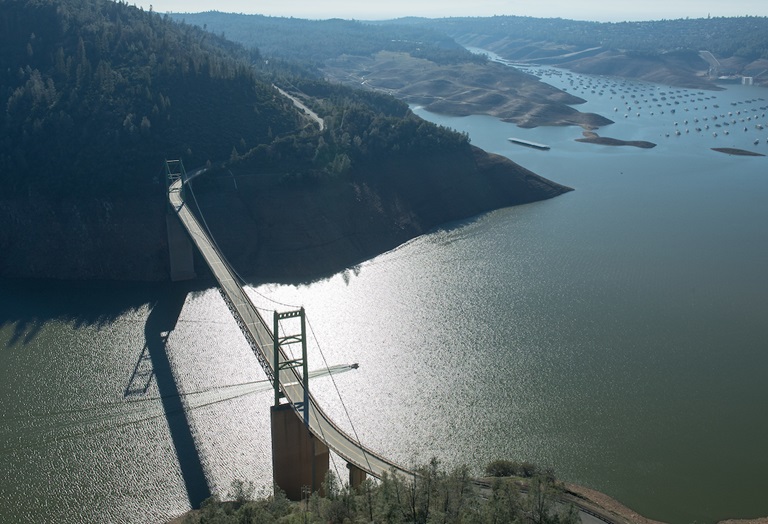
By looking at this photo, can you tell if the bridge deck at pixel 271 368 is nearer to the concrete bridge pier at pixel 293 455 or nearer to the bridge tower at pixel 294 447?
the bridge tower at pixel 294 447

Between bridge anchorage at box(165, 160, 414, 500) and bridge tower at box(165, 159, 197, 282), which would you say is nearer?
bridge anchorage at box(165, 160, 414, 500)

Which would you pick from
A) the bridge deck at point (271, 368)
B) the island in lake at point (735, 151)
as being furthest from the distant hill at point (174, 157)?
the island in lake at point (735, 151)

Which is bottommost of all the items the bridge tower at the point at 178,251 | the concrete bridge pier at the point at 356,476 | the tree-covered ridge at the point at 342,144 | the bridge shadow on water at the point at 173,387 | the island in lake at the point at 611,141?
the bridge shadow on water at the point at 173,387

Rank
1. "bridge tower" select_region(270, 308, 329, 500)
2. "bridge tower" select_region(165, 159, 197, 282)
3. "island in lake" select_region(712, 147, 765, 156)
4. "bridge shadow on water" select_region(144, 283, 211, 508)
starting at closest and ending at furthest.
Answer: "bridge tower" select_region(270, 308, 329, 500) < "bridge shadow on water" select_region(144, 283, 211, 508) < "bridge tower" select_region(165, 159, 197, 282) < "island in lake" select_region(712, 147, 765, 156)

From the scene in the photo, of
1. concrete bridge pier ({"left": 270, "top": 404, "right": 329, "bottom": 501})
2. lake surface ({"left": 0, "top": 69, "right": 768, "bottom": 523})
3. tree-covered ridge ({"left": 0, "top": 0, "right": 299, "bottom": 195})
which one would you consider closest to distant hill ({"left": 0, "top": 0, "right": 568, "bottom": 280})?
tree-covered ridge ({"left": 0, "top": 0, "right": 299, "bottom": 195})

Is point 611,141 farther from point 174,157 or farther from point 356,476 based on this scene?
point 356,476

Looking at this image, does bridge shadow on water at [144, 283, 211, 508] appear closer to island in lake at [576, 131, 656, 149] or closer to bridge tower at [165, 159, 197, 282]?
bridge tower at [165, 159, 197, 282]

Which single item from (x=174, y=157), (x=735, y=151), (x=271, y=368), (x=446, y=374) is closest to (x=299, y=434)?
(x=271, y=368)
